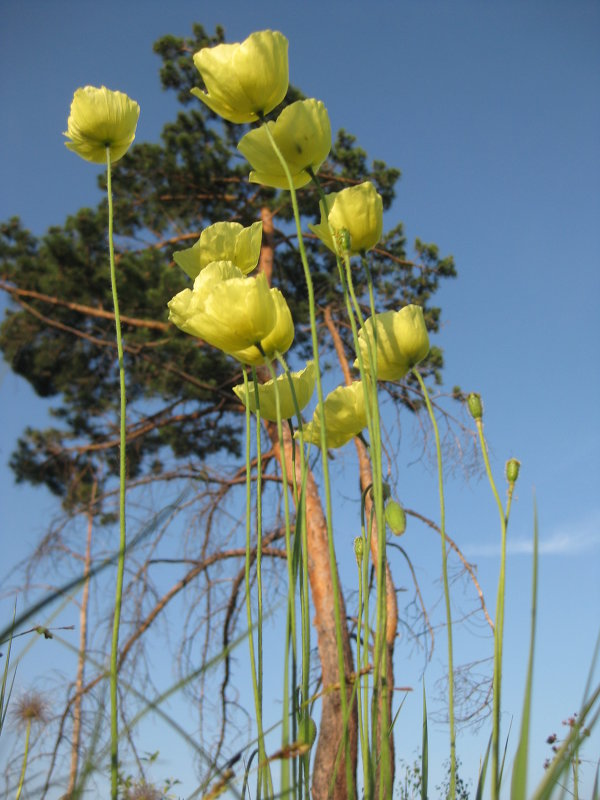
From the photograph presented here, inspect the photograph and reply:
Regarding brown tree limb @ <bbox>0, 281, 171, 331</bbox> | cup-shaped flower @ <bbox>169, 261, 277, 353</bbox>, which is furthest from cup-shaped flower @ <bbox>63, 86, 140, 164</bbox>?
brown tree limb @ <bbox>0, 281, 171, 331</bbox>

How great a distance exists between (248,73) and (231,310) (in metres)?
0.23

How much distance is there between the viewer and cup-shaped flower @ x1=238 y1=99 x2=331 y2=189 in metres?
0.65

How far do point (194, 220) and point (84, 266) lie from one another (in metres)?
1.25

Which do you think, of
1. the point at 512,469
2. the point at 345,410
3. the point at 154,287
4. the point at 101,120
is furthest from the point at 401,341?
the point at 154,287

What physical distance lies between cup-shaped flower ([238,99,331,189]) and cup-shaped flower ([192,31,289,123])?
24 mm

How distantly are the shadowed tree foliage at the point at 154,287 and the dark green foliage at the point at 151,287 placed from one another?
0.01 metres

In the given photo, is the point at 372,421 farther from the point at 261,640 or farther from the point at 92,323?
the point at 92,323

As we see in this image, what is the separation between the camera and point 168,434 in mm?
4949

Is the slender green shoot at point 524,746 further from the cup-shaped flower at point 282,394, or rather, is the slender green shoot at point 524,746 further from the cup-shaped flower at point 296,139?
the cup-shaped flower at point 296,139

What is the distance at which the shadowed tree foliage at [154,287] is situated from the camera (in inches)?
182

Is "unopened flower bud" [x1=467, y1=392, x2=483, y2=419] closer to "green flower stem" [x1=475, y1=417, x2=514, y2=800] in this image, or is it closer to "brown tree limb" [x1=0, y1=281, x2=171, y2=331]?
"green flower stem" [x1=475, y1=417, x2=514, y2=800]

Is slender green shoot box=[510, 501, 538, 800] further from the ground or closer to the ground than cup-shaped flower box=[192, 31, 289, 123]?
closer to the ground

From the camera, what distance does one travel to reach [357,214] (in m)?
0.65

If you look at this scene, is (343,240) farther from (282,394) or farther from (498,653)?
(498,653)
